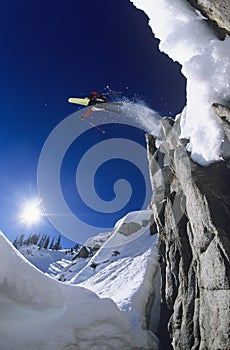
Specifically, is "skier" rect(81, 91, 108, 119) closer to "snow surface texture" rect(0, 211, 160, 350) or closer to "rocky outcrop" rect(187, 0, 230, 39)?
"rocky outcrop" rect(187, 0, 230, 39)

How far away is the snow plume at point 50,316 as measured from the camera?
9.95 meters

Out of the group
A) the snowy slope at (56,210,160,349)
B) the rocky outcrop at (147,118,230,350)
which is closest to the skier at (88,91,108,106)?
the rocky outcrop at (147,118,230,350)

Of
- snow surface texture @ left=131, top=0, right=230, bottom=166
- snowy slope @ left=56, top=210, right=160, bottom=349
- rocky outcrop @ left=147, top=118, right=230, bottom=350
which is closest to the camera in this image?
rocky outcrop @ left=147, top=118, right=230, bottom=350

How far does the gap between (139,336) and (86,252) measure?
89.7ft

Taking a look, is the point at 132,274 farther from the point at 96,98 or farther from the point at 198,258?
the point at 96,98

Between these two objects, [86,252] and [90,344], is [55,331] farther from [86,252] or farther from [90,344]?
[86,252]

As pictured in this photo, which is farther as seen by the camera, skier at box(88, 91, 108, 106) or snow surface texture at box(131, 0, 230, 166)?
skier at box(88, 91, 108, 106)

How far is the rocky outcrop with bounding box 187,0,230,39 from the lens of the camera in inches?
295

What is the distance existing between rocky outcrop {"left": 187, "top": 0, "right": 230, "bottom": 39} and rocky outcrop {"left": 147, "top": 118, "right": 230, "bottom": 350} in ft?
17.3

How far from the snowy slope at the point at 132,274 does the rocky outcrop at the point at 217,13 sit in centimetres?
1389

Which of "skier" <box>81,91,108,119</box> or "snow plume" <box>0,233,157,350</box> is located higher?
"skier" <box>81,91,108,119</box>

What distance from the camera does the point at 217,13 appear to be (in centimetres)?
796

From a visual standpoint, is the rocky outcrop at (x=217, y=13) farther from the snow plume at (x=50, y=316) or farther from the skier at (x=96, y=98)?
the snow plume at (x=50, y=316)

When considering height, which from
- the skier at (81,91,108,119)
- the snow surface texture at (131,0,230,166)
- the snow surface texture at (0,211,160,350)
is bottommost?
the snow surface texture at (0,211,160,350)
